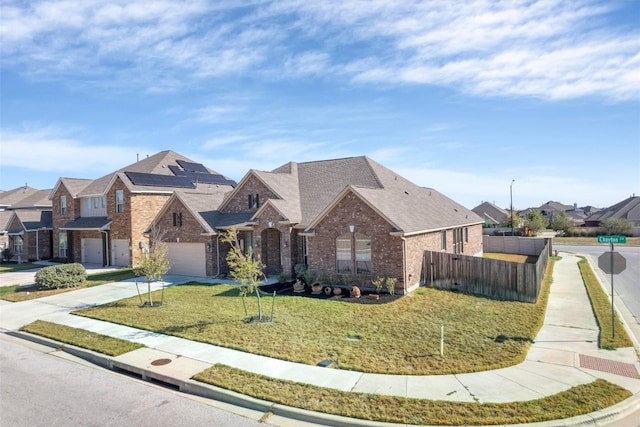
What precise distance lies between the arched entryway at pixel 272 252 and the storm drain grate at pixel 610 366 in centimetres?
1614

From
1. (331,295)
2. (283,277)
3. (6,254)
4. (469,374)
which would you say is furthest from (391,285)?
(6,254)

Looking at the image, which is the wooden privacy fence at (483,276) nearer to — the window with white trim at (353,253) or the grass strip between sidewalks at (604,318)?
the grass strip between sidewalks at (604,318)

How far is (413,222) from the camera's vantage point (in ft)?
67.3

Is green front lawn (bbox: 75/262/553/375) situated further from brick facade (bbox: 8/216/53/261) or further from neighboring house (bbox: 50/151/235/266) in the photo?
brick facade (bbox: 8/216/53/261)

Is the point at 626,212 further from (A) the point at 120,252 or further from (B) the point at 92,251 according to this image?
(B) the point at 92,251

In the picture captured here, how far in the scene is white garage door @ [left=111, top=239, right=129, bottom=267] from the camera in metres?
31.4

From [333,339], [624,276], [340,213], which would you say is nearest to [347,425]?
[333,339]

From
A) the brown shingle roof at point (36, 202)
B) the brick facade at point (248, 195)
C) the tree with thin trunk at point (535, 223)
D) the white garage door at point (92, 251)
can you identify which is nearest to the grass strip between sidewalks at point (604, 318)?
the brick facade at point (248, 195)

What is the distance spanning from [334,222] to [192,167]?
2191cm

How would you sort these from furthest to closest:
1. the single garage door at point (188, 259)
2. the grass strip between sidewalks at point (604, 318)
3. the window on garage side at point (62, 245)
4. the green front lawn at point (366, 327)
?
1. the window on garage side at point (62, 245)
2. the single garage door at point (188, 259)
3. the grass strip between sidewalks at point (604, 318)
4. the green front lawn at point (366, 327)

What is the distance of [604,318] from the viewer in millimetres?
15148

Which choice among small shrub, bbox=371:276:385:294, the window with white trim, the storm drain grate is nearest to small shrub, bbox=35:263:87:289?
the window with white trim

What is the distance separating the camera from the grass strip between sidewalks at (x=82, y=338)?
12.5 metres

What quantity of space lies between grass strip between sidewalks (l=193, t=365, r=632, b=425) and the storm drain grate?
97 centimetres
